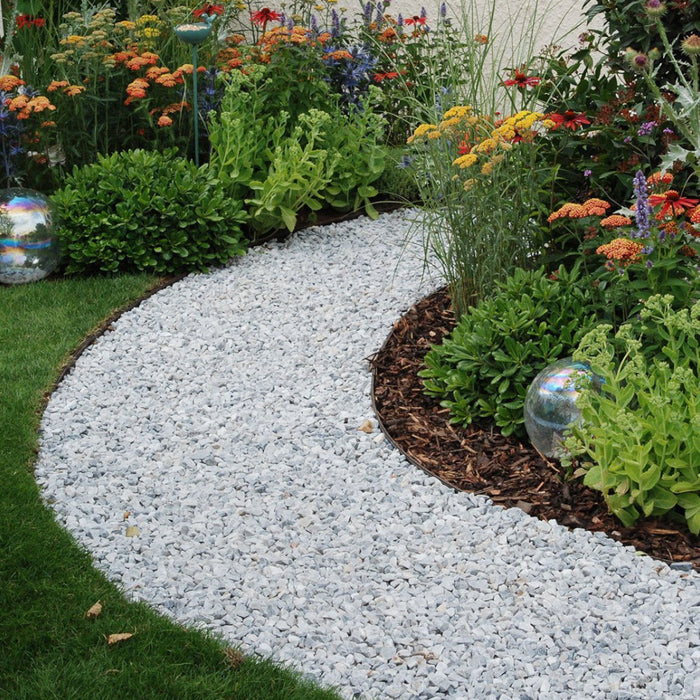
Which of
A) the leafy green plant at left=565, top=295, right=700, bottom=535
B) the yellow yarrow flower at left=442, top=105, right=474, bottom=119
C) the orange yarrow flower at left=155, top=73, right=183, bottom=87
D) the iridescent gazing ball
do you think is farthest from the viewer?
the orange yarrow flower at left=155, top=73, right=183, bottom=87

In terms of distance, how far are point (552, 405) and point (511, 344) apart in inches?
16.5

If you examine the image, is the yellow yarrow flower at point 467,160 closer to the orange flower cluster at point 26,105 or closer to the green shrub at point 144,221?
the green shrub at point 144,221

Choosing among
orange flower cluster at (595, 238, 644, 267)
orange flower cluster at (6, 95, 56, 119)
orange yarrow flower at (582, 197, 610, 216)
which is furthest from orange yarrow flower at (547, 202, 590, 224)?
orange flower cluster at (6, 95, 56, 119)

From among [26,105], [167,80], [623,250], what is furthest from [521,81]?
[26,105]

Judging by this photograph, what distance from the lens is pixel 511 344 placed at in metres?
4.07

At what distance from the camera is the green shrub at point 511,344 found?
405 cm

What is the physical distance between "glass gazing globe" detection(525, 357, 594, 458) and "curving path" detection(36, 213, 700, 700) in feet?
1.29

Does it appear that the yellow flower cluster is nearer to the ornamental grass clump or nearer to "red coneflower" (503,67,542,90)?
the ornamental grass clump

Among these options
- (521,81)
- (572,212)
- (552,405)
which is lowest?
(552,405)

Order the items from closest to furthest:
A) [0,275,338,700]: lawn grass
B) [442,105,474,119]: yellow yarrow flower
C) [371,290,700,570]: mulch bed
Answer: [0,275,338,700]: lawn grass < [371,290,700,570]: mulch bed < [442,105,474,119]: yellow yarrow flower

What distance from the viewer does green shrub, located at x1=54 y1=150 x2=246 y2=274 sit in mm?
5598

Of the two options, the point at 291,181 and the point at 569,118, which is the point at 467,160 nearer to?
the point at 569,118

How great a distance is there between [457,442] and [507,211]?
1145mm

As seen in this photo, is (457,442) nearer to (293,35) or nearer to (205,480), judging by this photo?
(205,480)
